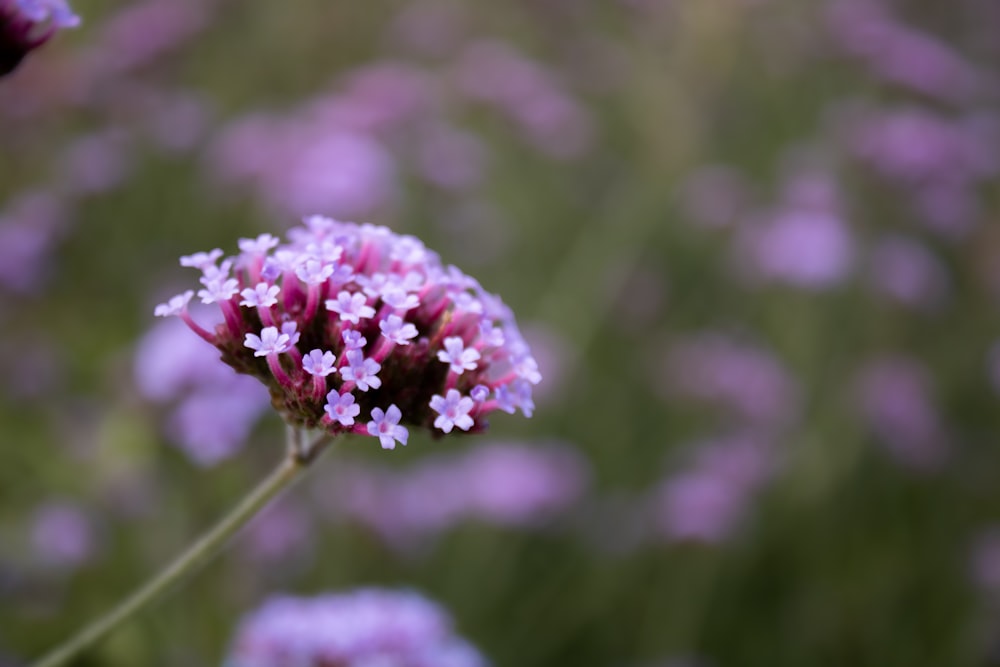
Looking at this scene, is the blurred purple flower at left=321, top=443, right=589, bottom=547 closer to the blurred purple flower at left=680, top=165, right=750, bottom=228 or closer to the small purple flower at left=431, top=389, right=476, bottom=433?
the blurred purple flower at left=680, top=165, right=750, bottom=228

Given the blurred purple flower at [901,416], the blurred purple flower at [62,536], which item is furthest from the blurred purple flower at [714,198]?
the blurred purple flower at [62,536]

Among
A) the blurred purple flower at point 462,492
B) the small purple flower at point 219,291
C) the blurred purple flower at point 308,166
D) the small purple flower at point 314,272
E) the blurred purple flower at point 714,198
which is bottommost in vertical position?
the blurred purple flower at point 462,492

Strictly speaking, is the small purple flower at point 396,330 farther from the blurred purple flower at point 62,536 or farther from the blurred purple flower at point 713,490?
the blurred purple flower at point 713,490

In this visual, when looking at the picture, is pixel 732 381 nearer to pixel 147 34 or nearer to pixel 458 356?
pixel 458 356

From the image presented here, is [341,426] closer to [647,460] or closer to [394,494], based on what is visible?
[394,494]

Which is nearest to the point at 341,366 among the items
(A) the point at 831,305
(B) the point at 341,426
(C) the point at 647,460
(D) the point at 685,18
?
(B) the point at 341,426

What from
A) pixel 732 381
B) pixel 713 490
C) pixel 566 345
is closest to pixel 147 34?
pixel 566 345
